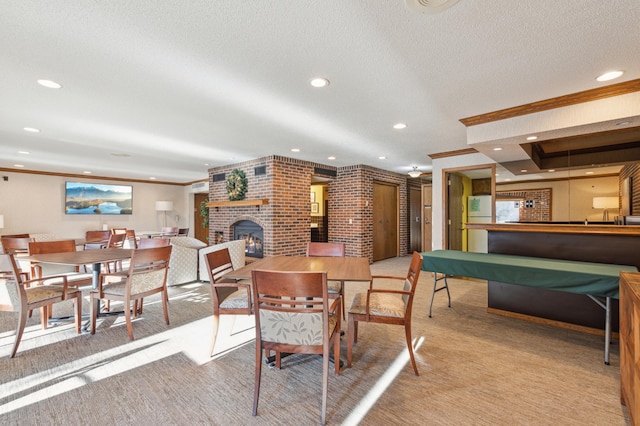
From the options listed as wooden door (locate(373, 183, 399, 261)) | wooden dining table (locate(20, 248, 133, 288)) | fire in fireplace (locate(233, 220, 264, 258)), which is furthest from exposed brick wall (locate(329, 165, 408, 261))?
wooden dining table (locate(20, 248, 133, 288))

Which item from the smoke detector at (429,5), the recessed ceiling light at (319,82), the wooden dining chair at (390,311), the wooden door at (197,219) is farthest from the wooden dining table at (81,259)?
the wooden door at (197,219)

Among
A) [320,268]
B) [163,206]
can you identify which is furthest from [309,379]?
[163,206]

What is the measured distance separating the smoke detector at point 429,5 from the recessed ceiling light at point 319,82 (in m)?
1.00

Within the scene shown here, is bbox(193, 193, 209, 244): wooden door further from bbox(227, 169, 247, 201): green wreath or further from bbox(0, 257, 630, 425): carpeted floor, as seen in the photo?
bbox(0, 257, 630, 425): carpeted floor

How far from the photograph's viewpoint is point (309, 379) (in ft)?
6.97

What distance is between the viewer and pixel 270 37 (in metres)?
1.90

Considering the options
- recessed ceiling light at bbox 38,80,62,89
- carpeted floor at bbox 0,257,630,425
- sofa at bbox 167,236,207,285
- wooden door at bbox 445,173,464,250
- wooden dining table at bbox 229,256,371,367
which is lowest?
carpeted floor at bbox 0,257,630,425

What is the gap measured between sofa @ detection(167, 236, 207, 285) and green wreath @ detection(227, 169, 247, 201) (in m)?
1.47

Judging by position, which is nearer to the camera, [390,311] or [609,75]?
[390,311]

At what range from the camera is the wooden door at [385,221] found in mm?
7236

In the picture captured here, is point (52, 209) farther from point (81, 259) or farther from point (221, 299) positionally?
point (221, 299)

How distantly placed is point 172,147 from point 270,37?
3.81 meters

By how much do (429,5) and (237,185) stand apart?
5.16 m

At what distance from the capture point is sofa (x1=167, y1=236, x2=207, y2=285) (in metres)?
4.62
